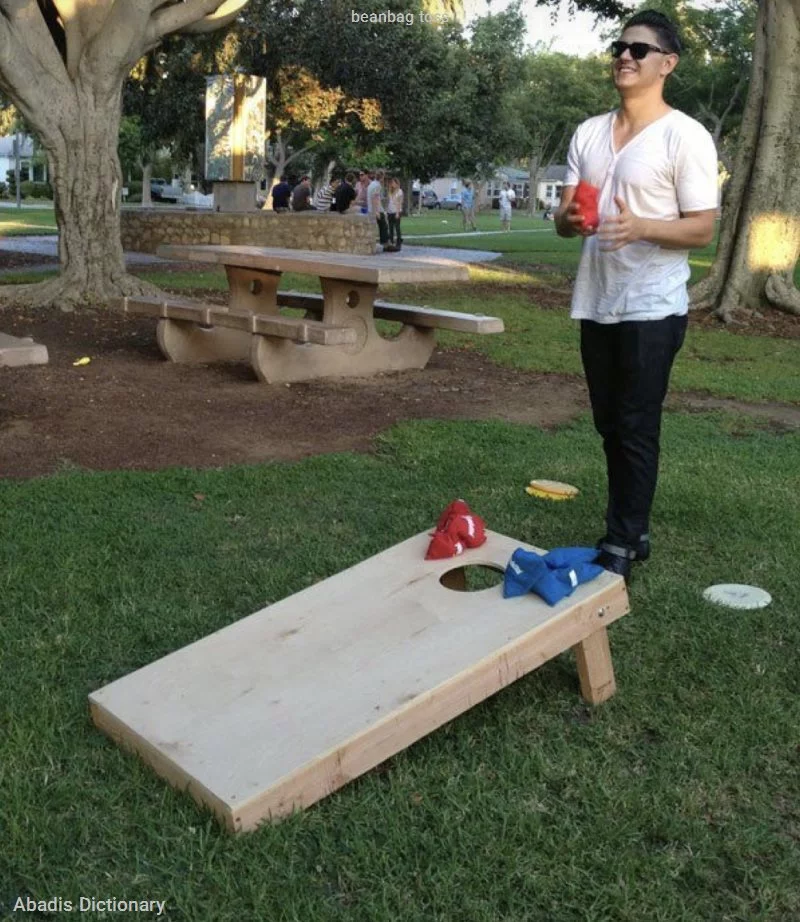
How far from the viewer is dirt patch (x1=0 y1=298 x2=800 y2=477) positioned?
589cm

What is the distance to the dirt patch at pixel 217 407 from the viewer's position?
5.89m

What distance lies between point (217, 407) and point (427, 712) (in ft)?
15.3

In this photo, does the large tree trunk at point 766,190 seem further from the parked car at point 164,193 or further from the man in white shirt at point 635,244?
the parked car at point 164,193

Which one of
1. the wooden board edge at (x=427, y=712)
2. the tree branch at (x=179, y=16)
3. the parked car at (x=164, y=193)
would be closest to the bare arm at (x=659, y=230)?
the wooden board edge at (x=427, y=712)

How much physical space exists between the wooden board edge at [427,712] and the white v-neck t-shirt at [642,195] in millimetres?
1138

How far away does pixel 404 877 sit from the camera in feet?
7.58

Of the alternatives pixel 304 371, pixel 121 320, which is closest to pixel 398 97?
pixel 121 320

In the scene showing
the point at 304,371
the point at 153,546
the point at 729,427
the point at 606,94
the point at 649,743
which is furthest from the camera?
the point at 606,94

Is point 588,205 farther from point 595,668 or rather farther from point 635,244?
point 595,668

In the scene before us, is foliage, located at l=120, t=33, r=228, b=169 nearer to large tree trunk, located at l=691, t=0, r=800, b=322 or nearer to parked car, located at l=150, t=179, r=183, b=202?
large tree trunk, located at l=691, t=0, r=800, b=322

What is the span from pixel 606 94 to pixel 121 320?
56794mm

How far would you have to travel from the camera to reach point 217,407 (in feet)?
22.9

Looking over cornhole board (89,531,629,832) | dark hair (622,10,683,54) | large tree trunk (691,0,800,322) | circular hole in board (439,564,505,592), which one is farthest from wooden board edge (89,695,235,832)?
large tree trunk (691,0,800,322)

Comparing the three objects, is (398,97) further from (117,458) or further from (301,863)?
(301,863)
